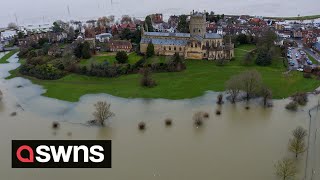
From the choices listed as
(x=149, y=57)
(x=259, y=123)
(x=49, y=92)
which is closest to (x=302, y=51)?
(x=149, y=57)

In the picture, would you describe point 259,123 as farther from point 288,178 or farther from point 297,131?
point 288,178

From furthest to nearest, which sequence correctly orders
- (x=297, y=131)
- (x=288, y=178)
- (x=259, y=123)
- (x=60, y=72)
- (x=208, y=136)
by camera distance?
(x=60, y=72), (x=259, y=123), (x=208, y=136), (x=297, y=131), (x=288, y=178)

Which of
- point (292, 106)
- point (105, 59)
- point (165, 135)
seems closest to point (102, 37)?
point (105, 59)

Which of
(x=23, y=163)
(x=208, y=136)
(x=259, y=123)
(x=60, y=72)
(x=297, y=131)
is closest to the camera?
(x=23, y=163)

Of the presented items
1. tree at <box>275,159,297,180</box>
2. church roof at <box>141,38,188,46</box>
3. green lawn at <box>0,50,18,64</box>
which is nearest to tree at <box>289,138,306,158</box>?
tree at <box>275,159,297,180</box>

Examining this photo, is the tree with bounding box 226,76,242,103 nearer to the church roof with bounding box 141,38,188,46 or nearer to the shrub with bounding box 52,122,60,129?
the shrub with bounding box 52,122,60,129

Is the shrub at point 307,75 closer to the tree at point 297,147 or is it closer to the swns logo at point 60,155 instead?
the tree at point 297,147
